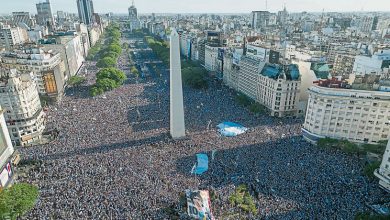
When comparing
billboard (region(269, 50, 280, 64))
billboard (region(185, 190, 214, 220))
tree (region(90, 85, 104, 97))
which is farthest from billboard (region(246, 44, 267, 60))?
billboard (region(185, 190, 214, 220))

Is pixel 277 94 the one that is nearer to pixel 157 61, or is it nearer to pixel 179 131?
pixel 179 131

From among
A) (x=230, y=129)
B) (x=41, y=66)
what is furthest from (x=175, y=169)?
(x=41, y=66)

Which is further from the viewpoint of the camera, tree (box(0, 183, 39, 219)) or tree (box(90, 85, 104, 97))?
tree (box(90, 85, 104, 97))

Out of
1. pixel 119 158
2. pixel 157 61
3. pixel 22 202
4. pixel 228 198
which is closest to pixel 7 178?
pixel 22 202

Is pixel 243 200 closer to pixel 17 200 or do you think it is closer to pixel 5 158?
pixel 17 200

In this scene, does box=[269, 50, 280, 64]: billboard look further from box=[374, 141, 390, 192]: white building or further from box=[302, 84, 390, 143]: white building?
box=[374, 141, 390, 192]: white building

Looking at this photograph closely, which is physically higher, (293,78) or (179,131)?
(293,78)
